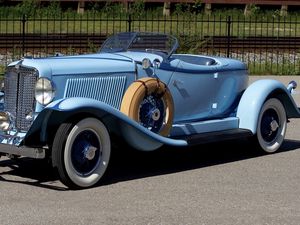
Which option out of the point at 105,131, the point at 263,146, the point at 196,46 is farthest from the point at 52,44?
the point at 105,131

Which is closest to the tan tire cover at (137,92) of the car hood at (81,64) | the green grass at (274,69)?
the car hood at (81,64)

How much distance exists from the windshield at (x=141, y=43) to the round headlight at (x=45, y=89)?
1547 millimetres

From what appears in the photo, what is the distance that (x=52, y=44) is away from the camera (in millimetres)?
18812

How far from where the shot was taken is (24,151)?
707cm

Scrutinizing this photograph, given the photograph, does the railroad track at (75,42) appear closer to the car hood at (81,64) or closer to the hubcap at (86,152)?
the car hood at (81,64)

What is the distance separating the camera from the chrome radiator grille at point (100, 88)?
7.44 meters

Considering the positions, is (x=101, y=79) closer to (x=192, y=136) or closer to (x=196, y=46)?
(x=192, y=136)

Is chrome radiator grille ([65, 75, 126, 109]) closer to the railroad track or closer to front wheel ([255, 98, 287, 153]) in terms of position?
front wheel ([255, 98, 287, 153])

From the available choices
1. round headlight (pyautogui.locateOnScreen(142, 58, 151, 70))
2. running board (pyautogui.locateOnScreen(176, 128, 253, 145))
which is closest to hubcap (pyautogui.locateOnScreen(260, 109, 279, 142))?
running board (pyautogui.locateOnScreen(176, 128, 253, 145))

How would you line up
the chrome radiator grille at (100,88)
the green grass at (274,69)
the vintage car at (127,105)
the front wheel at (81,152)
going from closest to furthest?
the front wheel at (81,152), the vintage car at (127,105), the chrome radiator grille at (100,88), the green grass at (274,69)

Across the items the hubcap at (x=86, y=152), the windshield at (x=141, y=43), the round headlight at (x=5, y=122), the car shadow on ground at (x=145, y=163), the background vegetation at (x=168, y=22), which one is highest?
the background vegetation at (x=168, y=22)

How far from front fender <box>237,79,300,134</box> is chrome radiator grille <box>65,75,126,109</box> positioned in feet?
5.45

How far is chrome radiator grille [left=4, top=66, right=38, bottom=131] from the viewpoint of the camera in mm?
7336

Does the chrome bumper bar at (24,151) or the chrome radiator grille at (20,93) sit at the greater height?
the chrome radiator grille at (20,93)
